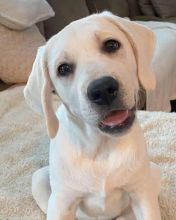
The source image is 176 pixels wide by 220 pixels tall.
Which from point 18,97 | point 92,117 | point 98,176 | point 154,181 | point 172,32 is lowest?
A: point 172,32

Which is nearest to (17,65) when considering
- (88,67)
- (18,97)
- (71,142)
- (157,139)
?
(18,97)

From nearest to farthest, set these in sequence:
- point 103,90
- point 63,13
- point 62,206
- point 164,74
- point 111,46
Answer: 1. point 103,90
2. point 111,46
3. point 62,206
4. point 164,74
5. point 63,13

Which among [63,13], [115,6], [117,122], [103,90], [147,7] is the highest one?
[103,90]

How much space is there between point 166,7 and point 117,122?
2.27 metres

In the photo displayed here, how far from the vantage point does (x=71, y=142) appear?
113cm

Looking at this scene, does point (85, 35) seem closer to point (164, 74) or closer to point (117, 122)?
point (117, 122)

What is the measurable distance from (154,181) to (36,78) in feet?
1.36

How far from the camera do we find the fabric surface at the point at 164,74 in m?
2.22

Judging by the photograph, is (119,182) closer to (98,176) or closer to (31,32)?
(98,176)

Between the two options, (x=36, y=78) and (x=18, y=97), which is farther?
(x=18, y=97)

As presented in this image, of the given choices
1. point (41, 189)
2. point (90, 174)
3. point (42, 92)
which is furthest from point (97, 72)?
point (41, 189)

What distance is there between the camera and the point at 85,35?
3.28ft

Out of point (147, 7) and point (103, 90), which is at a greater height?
point (103, 90)

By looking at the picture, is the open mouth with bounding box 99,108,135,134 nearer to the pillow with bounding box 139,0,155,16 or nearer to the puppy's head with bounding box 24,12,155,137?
the puppy's head with bounding box 24,12,155,137
